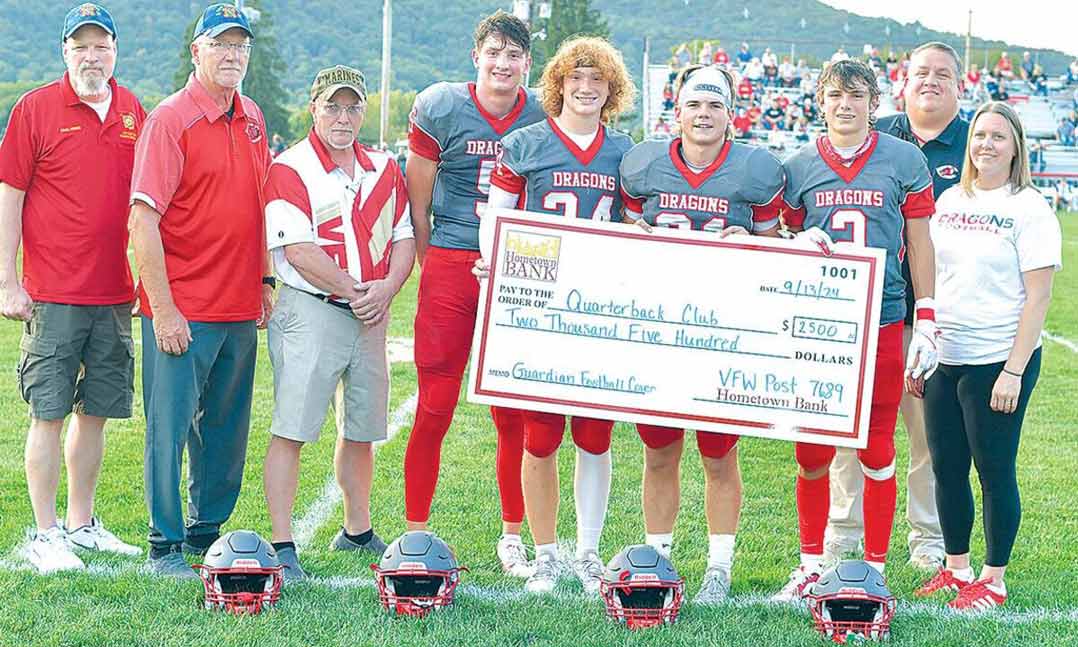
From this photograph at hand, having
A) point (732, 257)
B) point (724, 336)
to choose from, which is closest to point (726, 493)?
point (724, 336)

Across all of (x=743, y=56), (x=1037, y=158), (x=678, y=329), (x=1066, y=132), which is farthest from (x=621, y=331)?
(x=743, y=56)

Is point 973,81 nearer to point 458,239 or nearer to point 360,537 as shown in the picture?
point 458,239

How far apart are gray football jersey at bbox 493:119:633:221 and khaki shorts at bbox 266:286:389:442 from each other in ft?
2.62

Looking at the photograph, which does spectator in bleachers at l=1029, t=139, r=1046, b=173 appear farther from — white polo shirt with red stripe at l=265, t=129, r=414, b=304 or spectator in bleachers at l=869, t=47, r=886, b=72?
white polo shirt with red stripe at l=265, t=129, r=414, b=304

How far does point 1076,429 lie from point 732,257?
14.8 ft

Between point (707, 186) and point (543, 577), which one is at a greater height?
point (707, 186)

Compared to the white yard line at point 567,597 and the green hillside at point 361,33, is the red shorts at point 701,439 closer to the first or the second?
the white yard line at point 567,597

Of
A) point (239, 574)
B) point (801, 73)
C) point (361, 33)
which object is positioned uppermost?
point (361, 33)

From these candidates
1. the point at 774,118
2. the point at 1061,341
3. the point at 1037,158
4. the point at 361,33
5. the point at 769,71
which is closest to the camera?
the point at 1061,341

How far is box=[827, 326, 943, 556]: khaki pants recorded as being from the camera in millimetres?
5066

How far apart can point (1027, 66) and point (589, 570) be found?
50.1m

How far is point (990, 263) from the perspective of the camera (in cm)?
430

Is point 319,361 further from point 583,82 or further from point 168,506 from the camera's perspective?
point 583,82

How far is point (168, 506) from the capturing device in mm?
4484
